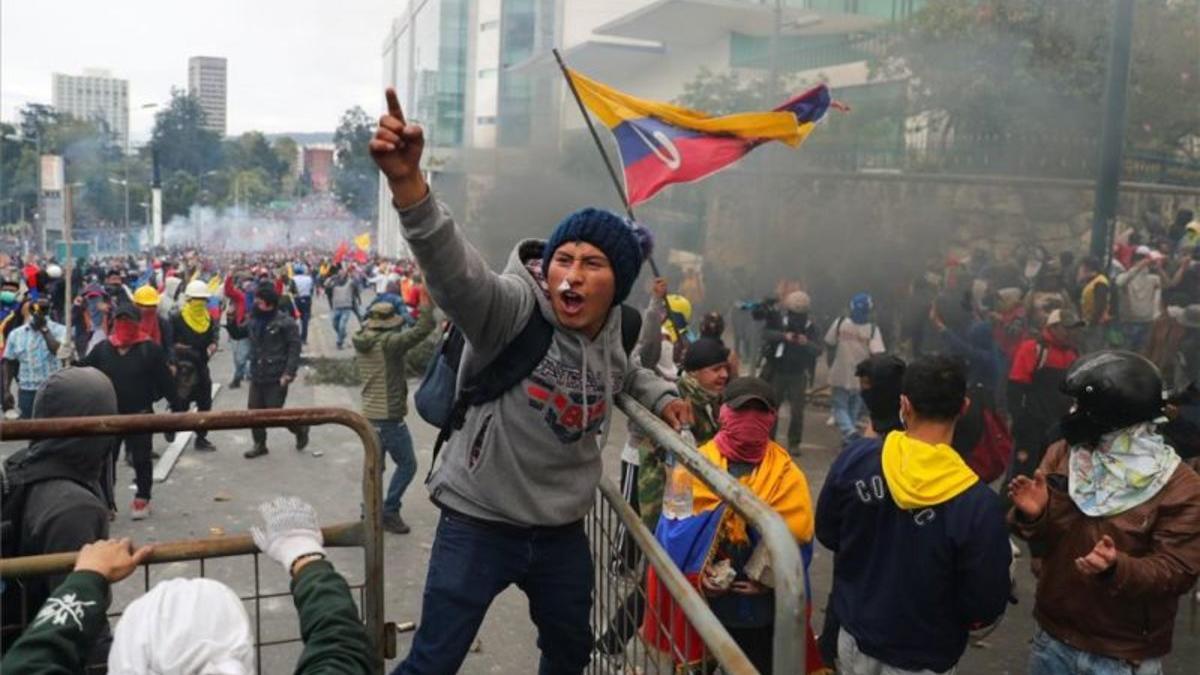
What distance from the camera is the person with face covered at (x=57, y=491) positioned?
279 centimetres

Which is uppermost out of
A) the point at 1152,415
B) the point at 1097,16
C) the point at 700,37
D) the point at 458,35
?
the point at 458,35

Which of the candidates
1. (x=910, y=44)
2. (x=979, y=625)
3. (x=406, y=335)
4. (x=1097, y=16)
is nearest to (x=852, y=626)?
(x=979, y=625)

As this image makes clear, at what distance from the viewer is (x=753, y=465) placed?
3.34m

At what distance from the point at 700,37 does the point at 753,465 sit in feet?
77.5

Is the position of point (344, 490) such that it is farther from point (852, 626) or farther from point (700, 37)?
point (700, 37)

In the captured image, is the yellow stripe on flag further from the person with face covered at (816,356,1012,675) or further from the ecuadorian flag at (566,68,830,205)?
the person with face covered at (816,356,1012,675)

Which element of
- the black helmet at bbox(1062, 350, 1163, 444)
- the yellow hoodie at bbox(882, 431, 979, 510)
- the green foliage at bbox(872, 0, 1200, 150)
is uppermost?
the green foliage at bbox(872, 0, 1200, 150)

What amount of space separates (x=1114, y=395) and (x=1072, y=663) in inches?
29.0

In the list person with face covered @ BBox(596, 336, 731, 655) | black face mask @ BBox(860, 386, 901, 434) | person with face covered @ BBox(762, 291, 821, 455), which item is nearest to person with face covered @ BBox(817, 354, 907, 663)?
black face mask @ BBox(860, 386, 901, 434)

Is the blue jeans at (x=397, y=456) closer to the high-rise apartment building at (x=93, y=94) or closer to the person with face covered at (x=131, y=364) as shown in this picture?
the person with face covered at (x=131, y=364)

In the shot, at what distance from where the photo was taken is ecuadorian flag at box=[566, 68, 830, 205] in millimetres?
7129

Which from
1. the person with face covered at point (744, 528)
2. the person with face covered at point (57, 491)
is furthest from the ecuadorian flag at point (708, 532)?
the person with face covered at point (57, 491)

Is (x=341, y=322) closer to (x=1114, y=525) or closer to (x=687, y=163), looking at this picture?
(x=687, y=163)

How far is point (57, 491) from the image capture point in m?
2.93
